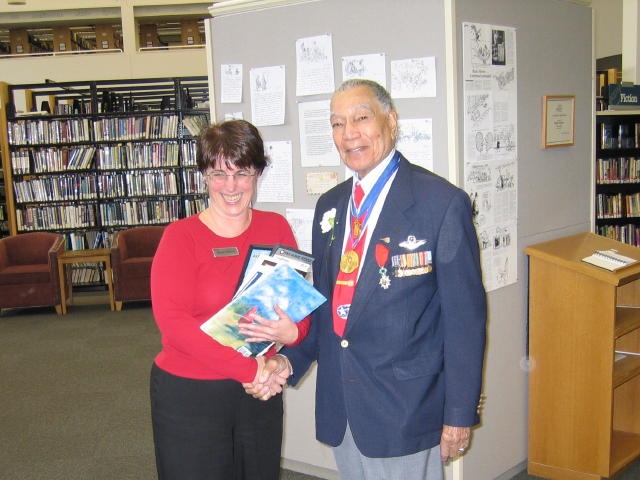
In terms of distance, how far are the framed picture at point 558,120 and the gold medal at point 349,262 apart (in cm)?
180

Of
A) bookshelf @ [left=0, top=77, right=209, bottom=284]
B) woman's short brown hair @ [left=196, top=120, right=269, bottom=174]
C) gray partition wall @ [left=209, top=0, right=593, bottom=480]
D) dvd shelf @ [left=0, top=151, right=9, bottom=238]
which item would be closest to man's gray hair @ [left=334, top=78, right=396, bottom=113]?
woman's short brown hair @ [left=196, top=120, right=269, bottom=174]

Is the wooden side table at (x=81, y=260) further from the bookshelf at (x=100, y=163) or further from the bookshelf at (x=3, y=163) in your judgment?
the bookshelf at (x=3, y=163)

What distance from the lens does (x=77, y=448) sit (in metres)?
3.72

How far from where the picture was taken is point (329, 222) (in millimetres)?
1850

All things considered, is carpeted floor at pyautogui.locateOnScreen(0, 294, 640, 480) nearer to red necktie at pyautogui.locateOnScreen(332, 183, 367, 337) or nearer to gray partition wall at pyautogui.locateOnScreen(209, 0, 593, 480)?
gray partition wall at pyautogui.locateOnScreen(209, 0, 593, 480)

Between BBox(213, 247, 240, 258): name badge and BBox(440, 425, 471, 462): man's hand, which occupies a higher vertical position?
BBox(213, 247, 240, 258): name badge

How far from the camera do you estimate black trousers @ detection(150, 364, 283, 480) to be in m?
1.81

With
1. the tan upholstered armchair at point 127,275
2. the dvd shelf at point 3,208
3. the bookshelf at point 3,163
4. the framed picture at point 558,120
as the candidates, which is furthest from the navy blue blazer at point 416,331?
the dvd shelf at point 3,208

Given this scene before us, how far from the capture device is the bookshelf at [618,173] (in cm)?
686

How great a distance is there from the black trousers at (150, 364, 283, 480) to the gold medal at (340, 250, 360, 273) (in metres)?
0.48

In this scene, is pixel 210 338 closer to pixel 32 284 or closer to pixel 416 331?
pixel 416 331

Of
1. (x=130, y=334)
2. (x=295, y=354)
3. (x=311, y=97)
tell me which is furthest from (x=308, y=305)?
(x=130, y=334)

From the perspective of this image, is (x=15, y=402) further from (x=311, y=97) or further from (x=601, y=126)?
(x=601, y=126)

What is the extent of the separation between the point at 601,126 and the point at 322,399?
6.18m
